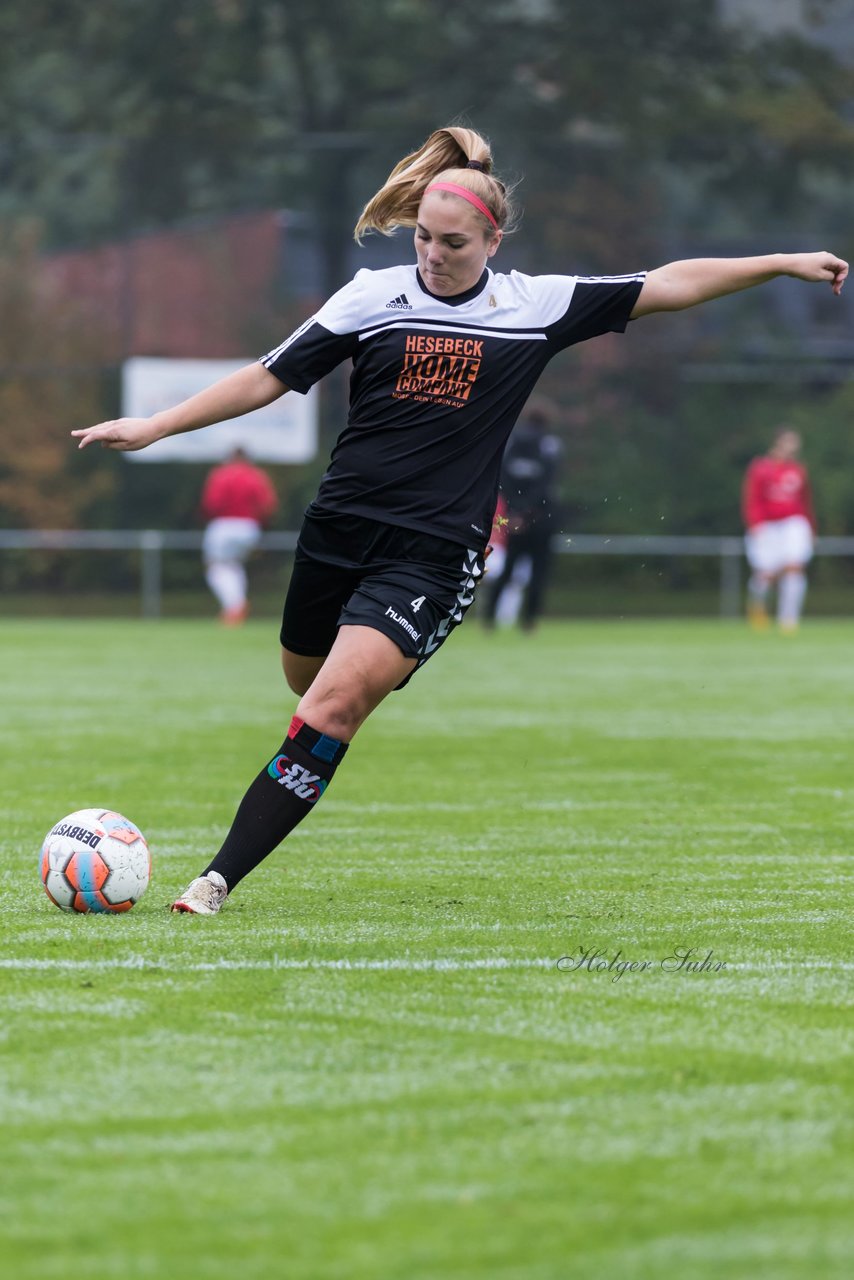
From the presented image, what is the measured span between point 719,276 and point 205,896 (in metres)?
2.19

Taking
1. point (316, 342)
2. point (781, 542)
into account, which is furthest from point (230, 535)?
point (316, 342)

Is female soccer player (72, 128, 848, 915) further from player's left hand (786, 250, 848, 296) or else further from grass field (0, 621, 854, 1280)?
grass field (0, 621, 854, 1280)

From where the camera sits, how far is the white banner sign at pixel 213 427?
91.4ft

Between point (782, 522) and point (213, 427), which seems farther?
point (213, 427)

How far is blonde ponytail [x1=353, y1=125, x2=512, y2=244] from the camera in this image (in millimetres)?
5684

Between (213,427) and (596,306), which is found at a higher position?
(596,306)

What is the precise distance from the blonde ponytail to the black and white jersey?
0.61ft

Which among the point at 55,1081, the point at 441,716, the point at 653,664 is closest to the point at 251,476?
the point at 653,664

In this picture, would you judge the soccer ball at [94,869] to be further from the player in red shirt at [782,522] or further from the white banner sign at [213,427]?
the white banner sign at [213,427]

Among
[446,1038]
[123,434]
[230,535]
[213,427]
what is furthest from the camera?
[213,427]

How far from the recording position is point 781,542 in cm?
2509

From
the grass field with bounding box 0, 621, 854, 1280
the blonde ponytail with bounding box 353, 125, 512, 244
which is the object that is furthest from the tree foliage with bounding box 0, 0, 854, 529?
the blonde ponytail with bounding box 353, 125, 512, 244

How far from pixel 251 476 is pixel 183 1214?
21998 millimetres

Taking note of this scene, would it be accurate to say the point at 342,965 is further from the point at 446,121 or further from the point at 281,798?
the point at 446,121
